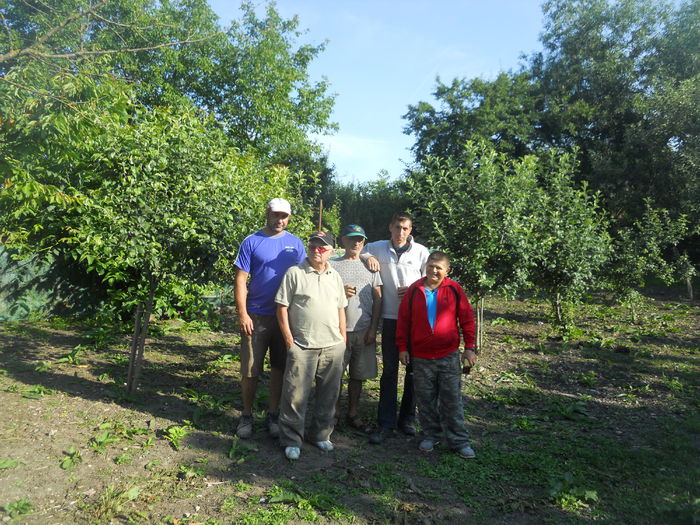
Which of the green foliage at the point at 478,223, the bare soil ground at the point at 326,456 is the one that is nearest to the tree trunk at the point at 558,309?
the green foliage at the point at 478,223

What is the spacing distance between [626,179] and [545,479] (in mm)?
21806

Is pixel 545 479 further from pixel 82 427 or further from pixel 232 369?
pixel 232 369

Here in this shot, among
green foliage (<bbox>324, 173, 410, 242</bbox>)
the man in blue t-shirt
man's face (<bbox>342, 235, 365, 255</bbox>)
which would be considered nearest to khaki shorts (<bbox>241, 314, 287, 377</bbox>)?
the man in blue t-shirt

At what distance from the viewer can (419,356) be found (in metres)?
4.30

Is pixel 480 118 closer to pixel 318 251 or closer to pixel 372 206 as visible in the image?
pixel 372 206

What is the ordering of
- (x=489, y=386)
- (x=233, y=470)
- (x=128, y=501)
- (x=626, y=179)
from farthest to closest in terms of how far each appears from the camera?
(x=626, y=179) → (x=489, y=386) → (x=233, y=470) → (x=128, y=501)

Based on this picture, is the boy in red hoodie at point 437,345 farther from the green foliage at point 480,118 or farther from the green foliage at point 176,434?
the green foliage at point 480,118

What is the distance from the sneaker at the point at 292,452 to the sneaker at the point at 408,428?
1127 mm

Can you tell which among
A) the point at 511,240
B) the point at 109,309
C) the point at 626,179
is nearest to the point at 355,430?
the point at 511,240

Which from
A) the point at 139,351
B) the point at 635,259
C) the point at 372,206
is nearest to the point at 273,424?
the point at 139,351

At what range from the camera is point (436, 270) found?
4.26m

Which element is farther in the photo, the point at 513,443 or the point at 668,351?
the point at 668,351

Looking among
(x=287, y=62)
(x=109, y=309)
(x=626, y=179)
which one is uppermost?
(x=287, y=62)

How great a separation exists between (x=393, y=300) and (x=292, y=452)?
1.55 meters
